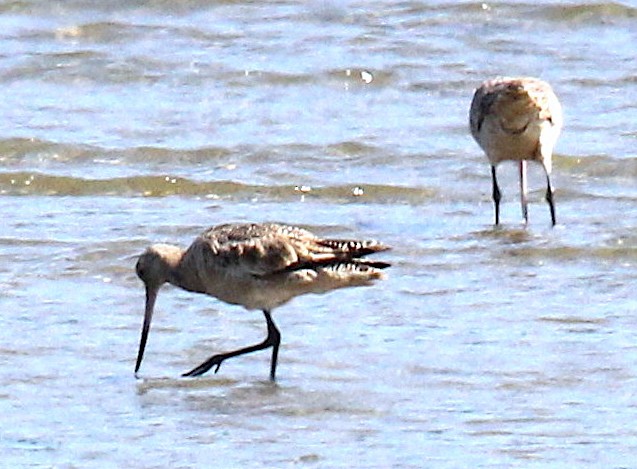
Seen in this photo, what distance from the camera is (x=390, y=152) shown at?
38.9ft

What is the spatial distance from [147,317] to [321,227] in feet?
7.84

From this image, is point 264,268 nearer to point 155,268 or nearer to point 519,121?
point 155,268

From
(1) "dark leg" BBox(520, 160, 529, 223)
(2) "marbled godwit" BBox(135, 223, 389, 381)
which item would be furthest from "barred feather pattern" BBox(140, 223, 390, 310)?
(1) "dark leg" BBox(520, 160, 529, 223)

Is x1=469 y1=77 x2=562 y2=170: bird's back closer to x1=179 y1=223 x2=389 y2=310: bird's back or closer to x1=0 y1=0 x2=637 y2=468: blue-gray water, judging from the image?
x1=0 y1=0 x2=637 y2=468: blue-gray water

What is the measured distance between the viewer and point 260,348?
7.75m

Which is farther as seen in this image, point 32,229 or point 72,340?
point 32,229

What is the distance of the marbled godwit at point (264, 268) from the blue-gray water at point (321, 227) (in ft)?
0.71

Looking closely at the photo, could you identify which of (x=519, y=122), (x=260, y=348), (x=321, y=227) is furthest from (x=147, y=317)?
(x=519, y=122)

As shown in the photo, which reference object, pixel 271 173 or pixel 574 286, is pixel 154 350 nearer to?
pixel 574 286

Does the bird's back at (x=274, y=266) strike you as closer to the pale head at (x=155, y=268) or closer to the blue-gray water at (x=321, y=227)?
the pale head at (x=155, y=268)

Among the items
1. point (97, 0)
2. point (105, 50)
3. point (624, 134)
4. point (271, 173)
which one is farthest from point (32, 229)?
point (97, 0)

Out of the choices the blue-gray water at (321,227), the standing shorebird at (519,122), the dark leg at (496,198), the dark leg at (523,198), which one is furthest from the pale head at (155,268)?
the standing shorebird at (519,122)

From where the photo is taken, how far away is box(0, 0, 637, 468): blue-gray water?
688 cm

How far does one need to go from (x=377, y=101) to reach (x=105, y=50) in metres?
2.46
